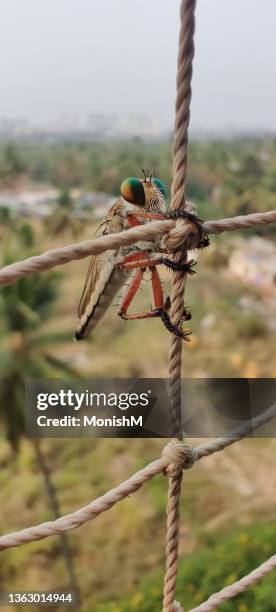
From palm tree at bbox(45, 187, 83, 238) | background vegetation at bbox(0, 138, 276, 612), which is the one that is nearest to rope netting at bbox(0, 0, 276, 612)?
background vegetation at bbox(0, 138, 276, 612)

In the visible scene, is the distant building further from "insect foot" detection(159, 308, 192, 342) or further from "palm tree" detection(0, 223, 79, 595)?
"insect foot" detection(159, 308, 192, 342)

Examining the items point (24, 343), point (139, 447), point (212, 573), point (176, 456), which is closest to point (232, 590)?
point (176, 456)

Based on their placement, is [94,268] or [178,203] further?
[94,268]

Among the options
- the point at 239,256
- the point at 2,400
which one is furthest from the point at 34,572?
the point at 239,256

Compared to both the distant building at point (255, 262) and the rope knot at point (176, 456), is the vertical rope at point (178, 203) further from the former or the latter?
the distant building at point (255, 262)

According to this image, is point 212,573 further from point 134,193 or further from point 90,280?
point 134,193

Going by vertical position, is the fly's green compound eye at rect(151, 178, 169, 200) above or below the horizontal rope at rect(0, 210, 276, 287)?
above
